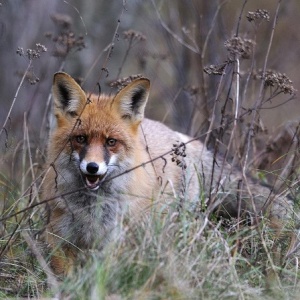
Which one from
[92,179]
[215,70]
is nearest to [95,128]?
[92,179]

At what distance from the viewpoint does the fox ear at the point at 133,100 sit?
5465mm

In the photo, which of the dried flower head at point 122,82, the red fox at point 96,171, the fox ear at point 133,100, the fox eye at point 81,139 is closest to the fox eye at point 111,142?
the red fox at point 96,171

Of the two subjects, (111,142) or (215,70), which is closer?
(215,70)

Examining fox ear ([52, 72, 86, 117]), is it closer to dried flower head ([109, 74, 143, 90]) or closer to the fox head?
the fox head

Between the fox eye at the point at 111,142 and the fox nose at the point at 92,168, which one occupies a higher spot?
the fox eye at the point at 111,142

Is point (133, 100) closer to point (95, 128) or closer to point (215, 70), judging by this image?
point (95, 128)

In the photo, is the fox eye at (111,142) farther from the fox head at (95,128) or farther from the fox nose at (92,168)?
the fox nose at (92,168)

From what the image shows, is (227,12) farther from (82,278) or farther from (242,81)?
(82,278)

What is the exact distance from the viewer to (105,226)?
5336 millimetres

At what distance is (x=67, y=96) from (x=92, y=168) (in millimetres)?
788

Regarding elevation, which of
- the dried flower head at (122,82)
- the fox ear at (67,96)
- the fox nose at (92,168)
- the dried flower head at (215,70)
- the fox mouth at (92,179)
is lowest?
the fox mouth at (92,179)

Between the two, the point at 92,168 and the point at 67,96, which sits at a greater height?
the point at 67,96

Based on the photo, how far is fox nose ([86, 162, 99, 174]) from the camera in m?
4.99

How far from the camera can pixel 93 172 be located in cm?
502
